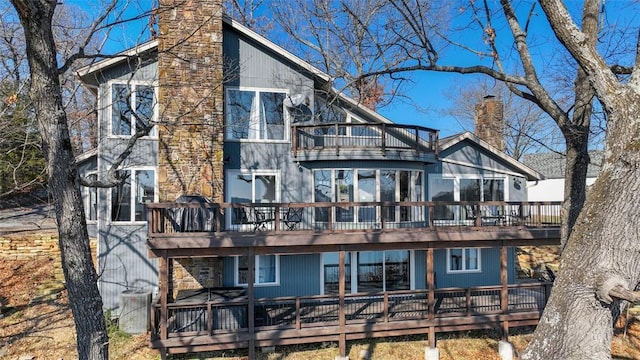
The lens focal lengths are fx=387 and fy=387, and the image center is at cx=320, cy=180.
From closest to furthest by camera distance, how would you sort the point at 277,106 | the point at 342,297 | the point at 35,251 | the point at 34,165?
the point at 342,297
the point at 277,106
the point at 35,251
the point at 34,165

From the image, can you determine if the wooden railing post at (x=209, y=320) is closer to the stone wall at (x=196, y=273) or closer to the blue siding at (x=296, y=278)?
the stone wall at (x=196, y=273)

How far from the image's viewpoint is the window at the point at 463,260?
13466 millimetres

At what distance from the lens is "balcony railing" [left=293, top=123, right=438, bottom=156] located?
12.1 m

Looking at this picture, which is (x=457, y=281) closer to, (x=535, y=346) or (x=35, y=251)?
(x=535, y=346)

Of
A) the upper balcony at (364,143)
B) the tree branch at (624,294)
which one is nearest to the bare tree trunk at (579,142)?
the tree branch at (624,294)

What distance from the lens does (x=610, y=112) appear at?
3.66m

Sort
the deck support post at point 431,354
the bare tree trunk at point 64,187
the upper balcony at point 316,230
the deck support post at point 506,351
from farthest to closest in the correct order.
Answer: the deck support post at point 506,351
the deck support post at point 431,354
the upper balcony at point 316,230
the bare tree trunk at point 64,187

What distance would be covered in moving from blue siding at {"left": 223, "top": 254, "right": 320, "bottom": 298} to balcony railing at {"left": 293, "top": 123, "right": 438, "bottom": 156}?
11.0 feet

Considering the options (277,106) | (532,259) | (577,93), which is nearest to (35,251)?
(277,106)

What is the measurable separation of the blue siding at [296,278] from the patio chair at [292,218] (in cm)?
102

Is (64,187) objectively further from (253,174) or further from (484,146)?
(484,146)

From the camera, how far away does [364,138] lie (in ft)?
42.7

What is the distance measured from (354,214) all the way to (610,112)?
882 centimetres

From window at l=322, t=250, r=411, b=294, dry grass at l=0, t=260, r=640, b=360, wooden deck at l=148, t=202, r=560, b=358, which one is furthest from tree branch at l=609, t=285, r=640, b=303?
window at l=322, t=250, r=411, b=294
